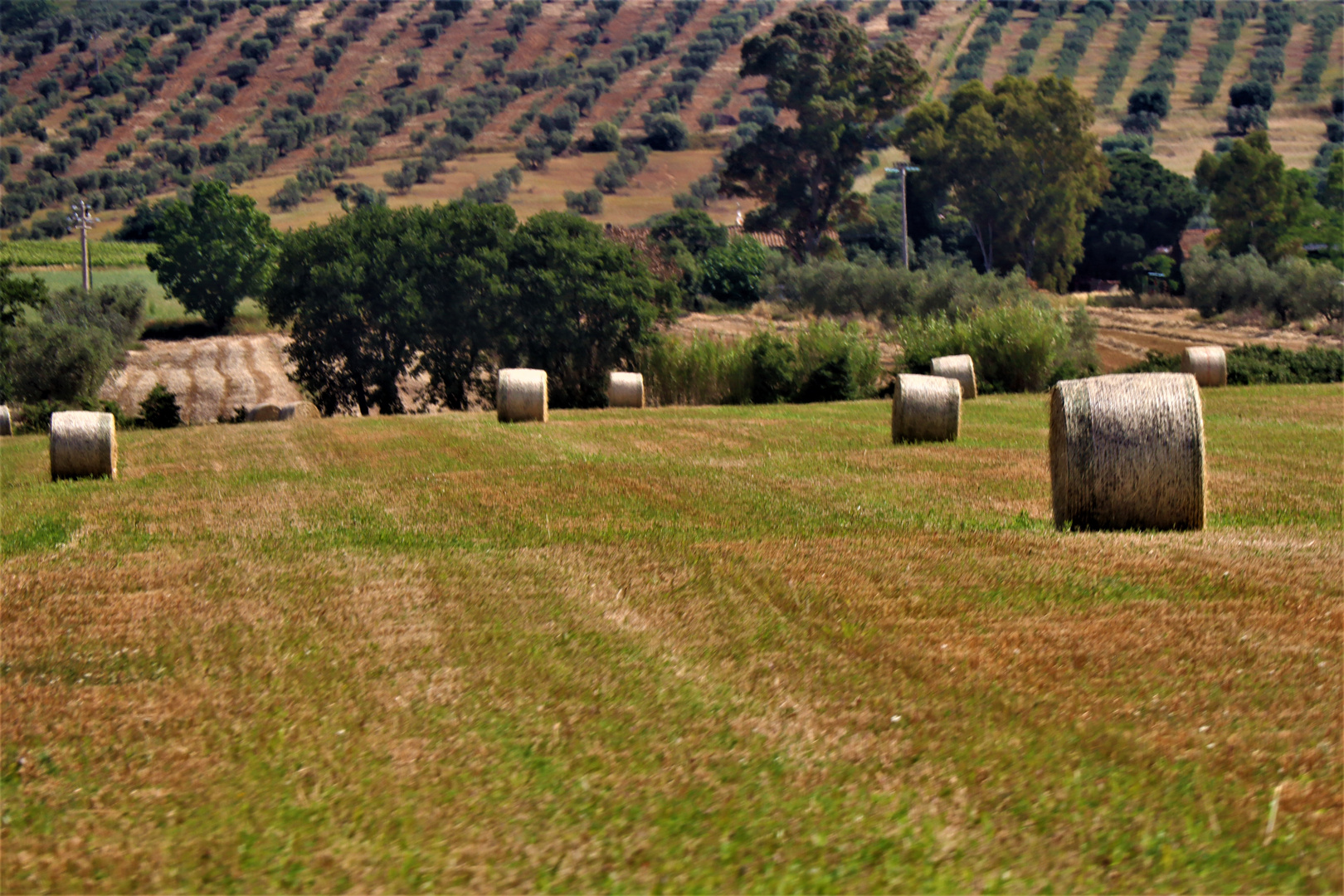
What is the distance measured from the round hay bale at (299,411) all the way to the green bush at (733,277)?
3973 centimetres

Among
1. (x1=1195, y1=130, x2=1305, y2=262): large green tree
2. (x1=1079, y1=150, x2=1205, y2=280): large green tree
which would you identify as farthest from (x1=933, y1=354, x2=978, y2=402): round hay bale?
(x1=1079, y1=150, x2=1205, y2=280): large green tree

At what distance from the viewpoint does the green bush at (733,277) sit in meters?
82.8


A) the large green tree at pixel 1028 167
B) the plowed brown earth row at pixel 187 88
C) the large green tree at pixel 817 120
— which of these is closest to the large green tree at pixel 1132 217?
the large green tree at pixel 1028 167

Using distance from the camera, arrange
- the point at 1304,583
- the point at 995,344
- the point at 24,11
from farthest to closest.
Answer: the point at 24,11 < the point at 995,344 < the point at 1304,583

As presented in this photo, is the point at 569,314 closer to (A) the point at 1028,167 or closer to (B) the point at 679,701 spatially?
(B) the point at 679,701

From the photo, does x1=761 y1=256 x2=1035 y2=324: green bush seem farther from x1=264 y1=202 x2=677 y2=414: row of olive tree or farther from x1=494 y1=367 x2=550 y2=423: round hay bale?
x1=494 y1=367 x2=550 y2=423: round hay bale

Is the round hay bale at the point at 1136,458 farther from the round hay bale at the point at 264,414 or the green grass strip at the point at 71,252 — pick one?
the green grass strip at the point at 71,252

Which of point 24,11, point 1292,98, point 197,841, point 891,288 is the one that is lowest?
point 197,841

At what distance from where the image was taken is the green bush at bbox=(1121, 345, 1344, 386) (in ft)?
115

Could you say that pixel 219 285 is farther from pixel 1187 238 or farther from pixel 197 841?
pixel 197 841

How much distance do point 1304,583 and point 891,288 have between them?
190 ft

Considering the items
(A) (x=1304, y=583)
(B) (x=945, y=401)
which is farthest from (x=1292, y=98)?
(A) (x=1304, y=583)

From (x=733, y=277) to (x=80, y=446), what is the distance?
67.3m

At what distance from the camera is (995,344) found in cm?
3656
